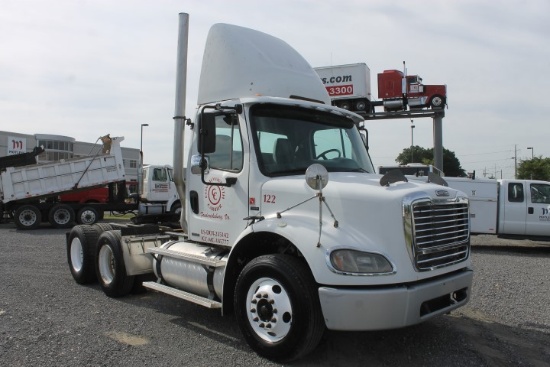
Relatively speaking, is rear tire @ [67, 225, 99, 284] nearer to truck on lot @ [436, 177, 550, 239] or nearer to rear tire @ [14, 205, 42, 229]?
truck on lot @ [436, 177, 550, 239]

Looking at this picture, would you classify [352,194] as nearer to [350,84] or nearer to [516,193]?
[516,193]

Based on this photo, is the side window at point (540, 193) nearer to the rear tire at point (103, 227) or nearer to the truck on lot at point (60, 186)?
the rear tire at point (103, 227)

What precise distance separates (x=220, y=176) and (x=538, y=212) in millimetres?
10785

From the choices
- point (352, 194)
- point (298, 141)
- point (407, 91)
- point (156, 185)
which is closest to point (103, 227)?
point (298, 141)

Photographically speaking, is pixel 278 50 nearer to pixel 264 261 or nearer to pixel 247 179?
pixel 247 179

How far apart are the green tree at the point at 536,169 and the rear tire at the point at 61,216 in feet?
177

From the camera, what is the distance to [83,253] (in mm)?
7559

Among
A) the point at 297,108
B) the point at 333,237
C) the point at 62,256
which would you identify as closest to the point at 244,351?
the point at 333,237

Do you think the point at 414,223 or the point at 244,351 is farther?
the point at 244,351

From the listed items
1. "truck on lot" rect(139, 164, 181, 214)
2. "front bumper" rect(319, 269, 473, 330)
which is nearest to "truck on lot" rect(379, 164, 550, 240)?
"front bumper" rect(319, 269, 473, 330)

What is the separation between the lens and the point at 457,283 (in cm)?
448

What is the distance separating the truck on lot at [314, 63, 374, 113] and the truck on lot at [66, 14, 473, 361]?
19798 millimetres

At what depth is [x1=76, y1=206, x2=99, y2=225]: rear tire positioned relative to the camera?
63.5ft

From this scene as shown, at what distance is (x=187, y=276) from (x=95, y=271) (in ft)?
9.15
